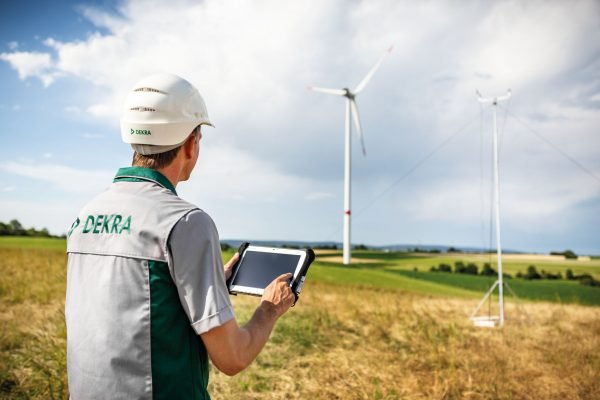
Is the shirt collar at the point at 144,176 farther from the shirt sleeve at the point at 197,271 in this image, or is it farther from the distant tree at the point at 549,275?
the distant tree at the point at 549,275

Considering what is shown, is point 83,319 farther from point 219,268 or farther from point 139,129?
point 139,129

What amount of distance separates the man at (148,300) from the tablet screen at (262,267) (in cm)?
45

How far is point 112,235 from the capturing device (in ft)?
5.90

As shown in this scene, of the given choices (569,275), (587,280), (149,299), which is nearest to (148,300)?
(149,299)

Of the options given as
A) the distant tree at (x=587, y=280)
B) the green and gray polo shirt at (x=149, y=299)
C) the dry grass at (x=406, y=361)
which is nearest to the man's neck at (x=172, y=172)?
the green and gray polo shirt at (x=149, y=299)

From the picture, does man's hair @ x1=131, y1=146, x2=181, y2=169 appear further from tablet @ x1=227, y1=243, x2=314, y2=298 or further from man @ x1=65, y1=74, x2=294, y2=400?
tablet @ x1=227, y1=243, x2=314, y2=298

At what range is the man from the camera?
66.6 inches

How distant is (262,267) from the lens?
95.7 inches

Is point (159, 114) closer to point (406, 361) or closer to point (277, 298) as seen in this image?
point (277, 298)

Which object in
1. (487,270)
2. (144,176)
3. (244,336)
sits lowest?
(487,270)

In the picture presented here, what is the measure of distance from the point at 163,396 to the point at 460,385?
213 inches

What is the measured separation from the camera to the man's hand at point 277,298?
6.80ft

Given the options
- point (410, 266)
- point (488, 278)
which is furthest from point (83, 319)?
point (410, 266)

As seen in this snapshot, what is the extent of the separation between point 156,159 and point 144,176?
0.12m
